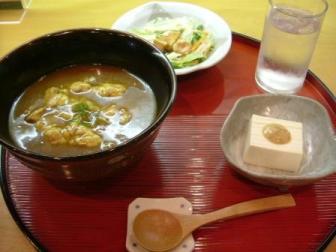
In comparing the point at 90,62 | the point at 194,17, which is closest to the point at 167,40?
the point at 194,17

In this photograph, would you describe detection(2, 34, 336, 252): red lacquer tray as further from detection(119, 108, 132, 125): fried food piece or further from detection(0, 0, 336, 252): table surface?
detection(0, 0, 336, 252): table surface

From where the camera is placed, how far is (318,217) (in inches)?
38.8

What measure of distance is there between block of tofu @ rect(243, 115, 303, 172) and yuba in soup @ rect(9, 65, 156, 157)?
301 millimetres

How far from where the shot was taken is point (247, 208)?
0.98m

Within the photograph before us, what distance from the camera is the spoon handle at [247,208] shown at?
0.94 meters

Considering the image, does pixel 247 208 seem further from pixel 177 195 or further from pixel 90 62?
pixel 90 62

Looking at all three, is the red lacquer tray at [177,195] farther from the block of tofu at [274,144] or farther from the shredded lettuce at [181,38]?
the shredded lettuce at [181,38]

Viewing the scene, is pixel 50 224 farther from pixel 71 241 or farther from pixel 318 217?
pixel 318 217

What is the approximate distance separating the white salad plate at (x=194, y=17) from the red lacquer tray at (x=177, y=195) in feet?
0.90

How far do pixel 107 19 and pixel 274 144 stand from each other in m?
1.10

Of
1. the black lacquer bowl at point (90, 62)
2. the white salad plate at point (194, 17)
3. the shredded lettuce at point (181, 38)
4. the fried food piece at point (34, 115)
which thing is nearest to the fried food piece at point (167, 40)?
the shredded lettuce at point (181, 38)

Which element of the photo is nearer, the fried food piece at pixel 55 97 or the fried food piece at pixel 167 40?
the fried food piece at pixel 55 97

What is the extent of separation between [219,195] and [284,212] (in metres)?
0.17

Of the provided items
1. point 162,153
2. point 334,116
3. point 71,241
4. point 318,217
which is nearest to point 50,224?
point 71,241
